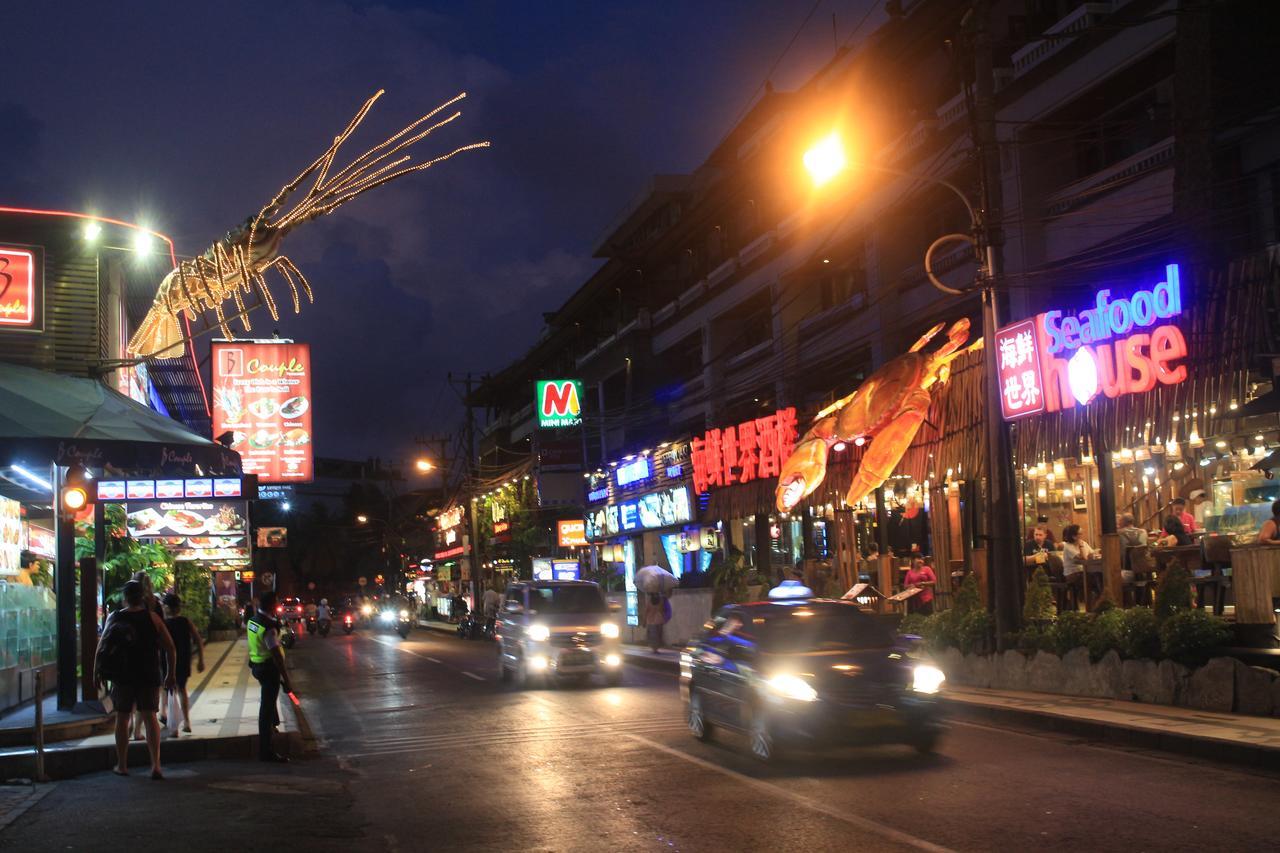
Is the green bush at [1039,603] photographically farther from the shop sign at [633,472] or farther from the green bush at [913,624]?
the shop sign at [633,472]

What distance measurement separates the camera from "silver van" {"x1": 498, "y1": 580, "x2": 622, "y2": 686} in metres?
21.3

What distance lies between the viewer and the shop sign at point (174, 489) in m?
20.6

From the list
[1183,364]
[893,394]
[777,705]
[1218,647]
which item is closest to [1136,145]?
[893,394]

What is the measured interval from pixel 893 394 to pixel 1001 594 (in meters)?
5.30

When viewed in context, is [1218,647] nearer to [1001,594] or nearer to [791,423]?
[1001,594]

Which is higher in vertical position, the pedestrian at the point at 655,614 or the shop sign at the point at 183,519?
the shop sign at the point at 183,519

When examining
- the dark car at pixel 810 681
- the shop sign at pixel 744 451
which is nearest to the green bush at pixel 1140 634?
the dark car at pixel 810 681

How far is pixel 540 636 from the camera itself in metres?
21.5

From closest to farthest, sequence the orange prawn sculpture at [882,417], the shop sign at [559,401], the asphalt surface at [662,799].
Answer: the asphalt surface at [662,799] < the orange prawn sculpture at [882,417] < the shop sign at [559,401]

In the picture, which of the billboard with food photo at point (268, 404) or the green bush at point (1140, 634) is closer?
the green bush at point (1140, 634)

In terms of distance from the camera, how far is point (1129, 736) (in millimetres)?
12156

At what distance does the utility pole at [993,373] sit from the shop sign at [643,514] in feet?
58.3

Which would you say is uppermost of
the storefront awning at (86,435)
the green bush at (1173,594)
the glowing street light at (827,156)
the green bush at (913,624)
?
the glowing street light at (827,156)

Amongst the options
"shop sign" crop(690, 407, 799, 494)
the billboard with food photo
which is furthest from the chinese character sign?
the billboard with food photo
